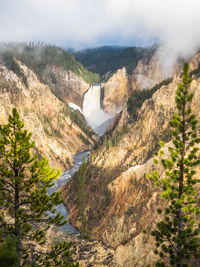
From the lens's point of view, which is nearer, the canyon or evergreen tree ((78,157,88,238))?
the canyon

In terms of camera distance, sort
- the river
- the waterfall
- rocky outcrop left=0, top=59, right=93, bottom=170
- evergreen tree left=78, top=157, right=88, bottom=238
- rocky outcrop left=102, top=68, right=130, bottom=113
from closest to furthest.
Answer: evergreen tree left=78, top=157, right=88, bottom=238 < the river < rocky outcrop left=0, top=59, right=93, bottom=170 < the waterfall < rocky outcrop left=102, top=68, right=130, bottom=113

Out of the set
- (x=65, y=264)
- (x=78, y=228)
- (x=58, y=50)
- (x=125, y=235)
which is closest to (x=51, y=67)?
(x=58, y=50)

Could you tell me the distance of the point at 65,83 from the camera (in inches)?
6348

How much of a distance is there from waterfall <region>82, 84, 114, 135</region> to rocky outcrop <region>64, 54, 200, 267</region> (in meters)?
87.0

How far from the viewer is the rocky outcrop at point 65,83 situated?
155m

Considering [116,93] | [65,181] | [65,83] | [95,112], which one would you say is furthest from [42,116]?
[116,93]

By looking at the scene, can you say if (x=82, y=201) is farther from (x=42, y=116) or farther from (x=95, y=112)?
(x=95, y=112)

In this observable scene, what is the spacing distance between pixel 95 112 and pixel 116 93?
19136 mm

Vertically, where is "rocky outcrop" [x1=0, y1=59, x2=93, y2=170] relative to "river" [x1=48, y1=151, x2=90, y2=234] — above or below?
above

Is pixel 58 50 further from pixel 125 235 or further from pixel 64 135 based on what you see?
pixel 125 235

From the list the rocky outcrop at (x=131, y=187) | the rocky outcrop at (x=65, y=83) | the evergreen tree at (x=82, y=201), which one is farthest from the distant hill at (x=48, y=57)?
the evergreen tree at (x=82, y=201)

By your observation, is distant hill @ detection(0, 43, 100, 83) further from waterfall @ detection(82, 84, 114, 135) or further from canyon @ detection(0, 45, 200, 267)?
canyon @ detection(0, 45, 200, 267)

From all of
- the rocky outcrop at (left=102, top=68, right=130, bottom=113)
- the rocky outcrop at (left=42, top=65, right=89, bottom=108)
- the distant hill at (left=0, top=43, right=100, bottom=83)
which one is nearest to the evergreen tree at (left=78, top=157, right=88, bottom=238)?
the rocky outcrop at (left=42, top=65, right=89, bottom=108)

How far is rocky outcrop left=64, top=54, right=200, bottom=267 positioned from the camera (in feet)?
95.8
